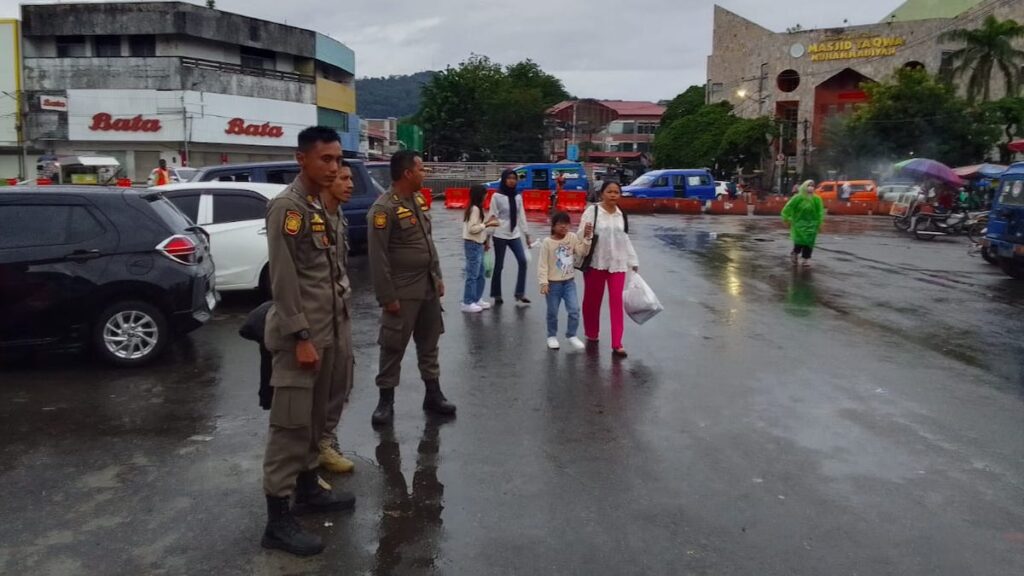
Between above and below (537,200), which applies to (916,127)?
above

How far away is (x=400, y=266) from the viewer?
5.37m

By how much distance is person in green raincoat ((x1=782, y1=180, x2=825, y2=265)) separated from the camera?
14.2 m

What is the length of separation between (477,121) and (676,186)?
3516cm

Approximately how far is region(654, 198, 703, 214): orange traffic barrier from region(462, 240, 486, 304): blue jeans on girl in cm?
2122

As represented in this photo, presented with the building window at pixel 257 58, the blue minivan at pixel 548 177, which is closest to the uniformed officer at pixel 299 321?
the blue minivan at pixel 548 177

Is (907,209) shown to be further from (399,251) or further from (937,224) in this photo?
(399,251)

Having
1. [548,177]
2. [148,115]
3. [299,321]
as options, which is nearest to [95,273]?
[299,321]

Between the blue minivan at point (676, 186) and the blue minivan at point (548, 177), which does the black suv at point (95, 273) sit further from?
the blue minivan at point (548, 177)

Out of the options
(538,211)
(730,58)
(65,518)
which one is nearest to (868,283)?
(65,518)

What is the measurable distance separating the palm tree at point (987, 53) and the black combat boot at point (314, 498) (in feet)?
154

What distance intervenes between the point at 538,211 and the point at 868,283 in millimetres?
17006

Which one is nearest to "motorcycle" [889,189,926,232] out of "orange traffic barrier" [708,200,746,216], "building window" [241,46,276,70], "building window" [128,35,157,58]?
"orange traffic barrier" [708,200,746,216]

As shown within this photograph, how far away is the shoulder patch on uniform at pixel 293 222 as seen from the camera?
11.9ft

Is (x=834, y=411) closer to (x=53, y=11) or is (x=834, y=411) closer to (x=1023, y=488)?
(x=1023, y=488)
